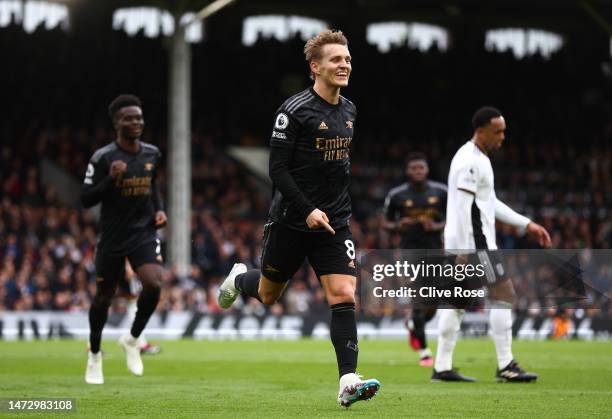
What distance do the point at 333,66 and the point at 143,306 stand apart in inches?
158

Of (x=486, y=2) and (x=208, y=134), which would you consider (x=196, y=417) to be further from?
(x=486, y=2)

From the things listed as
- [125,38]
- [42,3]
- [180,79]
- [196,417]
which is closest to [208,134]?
[125,38]

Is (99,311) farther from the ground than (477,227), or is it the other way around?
(477,227)

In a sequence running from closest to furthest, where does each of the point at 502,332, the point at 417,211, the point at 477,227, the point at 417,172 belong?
the point at 477,227 < the point at 502,332 < the point at 417,172 < the point at 417,211

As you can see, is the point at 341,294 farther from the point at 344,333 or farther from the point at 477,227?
the point at 477,227

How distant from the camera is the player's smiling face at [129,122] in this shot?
10.6 metres

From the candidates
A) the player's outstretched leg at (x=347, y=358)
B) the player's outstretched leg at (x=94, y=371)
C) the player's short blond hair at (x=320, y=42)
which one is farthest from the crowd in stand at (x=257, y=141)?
the player's short blond hair at (x=320, y=42)

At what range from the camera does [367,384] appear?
23.6ft

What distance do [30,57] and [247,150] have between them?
7.36 meters

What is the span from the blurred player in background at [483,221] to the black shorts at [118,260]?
274 cm

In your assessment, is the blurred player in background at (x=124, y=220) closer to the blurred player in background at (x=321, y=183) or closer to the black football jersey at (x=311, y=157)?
the blurred player in background at (x=321, y=183)

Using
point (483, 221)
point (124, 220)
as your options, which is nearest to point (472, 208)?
point (483, 221)

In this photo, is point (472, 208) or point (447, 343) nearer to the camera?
point (472, 208)

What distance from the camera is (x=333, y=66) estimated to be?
25.2 ft
